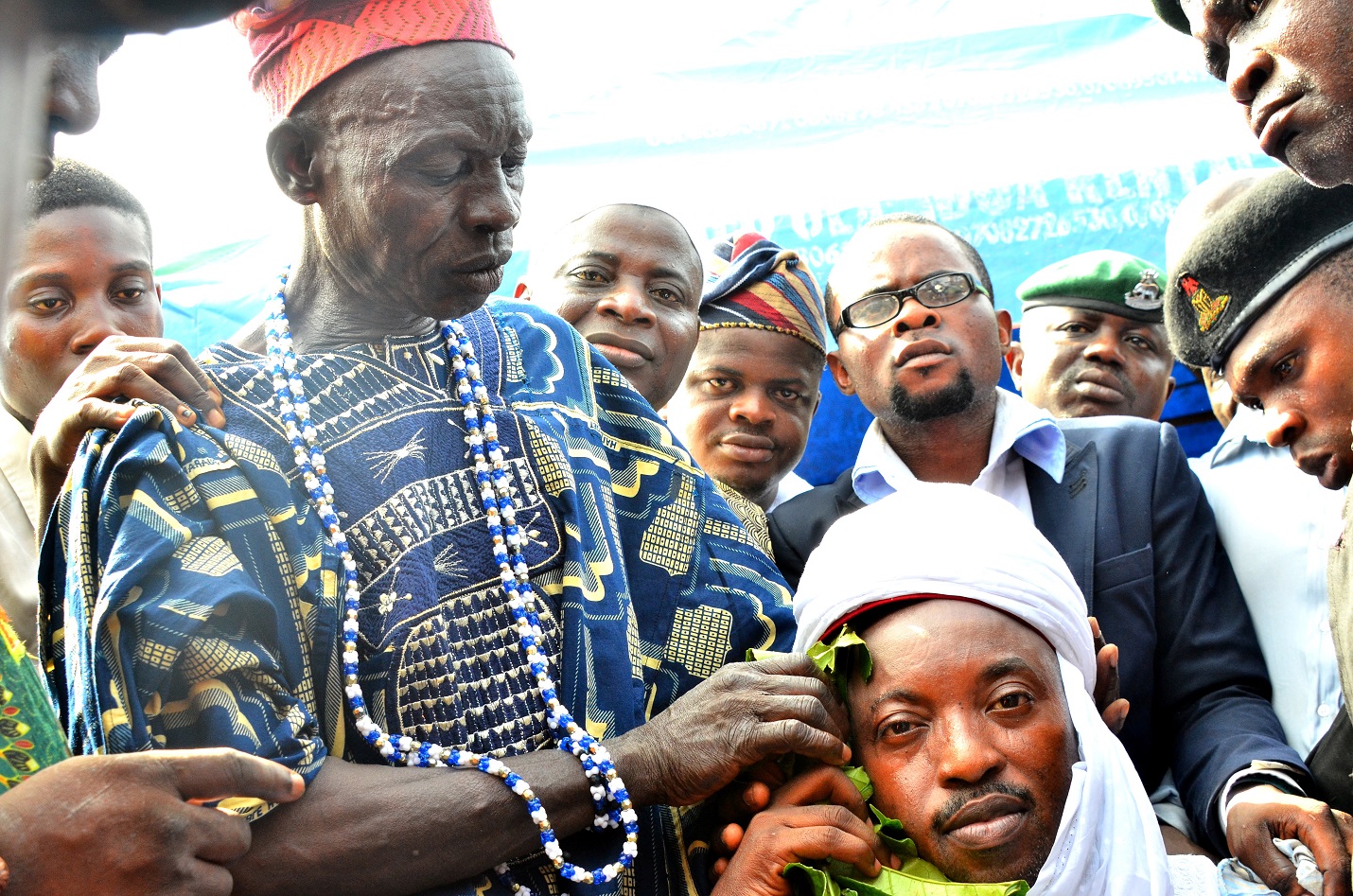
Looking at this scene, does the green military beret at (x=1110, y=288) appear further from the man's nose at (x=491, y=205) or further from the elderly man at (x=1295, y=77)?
the man's nose at (x=491, y=205)

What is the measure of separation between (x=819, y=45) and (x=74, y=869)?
705 cm

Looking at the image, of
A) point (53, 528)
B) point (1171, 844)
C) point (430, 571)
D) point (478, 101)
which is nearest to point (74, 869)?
point (53, 528)

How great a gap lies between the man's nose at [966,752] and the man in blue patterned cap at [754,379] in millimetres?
1977

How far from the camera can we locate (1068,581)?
2723mm

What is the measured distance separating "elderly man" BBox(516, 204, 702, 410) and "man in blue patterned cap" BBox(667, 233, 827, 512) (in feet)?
1.37

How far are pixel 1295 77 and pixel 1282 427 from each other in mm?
1014

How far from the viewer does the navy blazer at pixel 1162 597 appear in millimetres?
3297

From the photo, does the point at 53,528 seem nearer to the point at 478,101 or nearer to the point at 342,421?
the point at 342,421

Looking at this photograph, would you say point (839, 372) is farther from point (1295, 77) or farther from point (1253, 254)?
point (1295, 77)

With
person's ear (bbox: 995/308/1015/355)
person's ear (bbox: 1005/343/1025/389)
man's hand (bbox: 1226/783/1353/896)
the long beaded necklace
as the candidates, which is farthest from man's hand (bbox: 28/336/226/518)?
person's ear (bbox: 1005/343/1025/389)

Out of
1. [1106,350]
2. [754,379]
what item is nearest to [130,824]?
[754,379]

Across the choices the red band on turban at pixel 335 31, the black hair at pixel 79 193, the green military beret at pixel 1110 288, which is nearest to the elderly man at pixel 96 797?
the red band on turban at pixel 335 31

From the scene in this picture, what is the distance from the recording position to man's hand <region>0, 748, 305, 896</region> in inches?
64.7

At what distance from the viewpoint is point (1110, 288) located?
5145 millimetres
